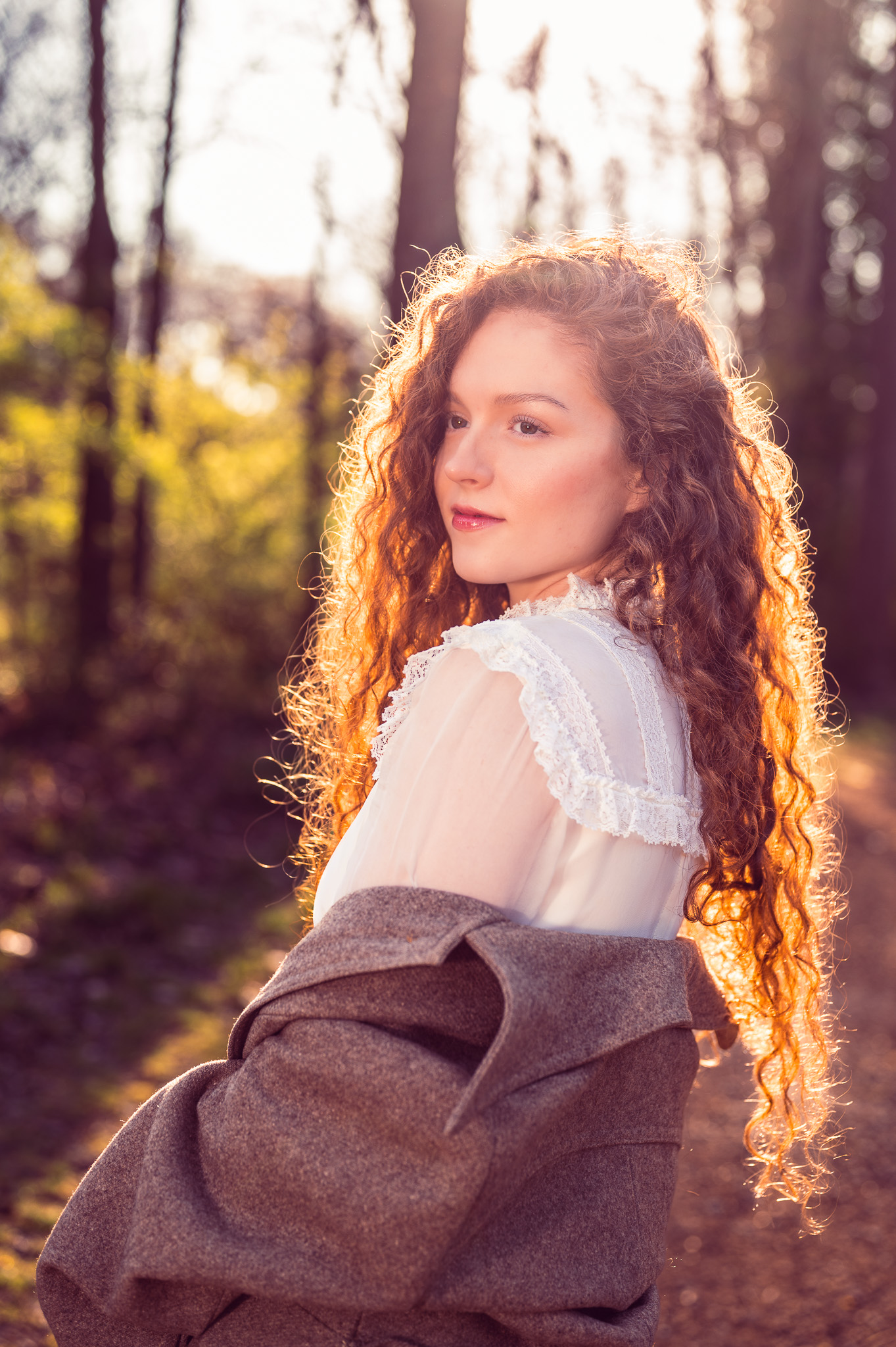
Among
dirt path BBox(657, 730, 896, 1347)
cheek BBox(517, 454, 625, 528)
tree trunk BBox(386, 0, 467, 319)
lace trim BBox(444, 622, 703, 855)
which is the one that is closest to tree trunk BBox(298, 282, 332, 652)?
tree trunk BBox(386, 0, 467, 319)

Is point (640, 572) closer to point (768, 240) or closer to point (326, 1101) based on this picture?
point (326, 1101)

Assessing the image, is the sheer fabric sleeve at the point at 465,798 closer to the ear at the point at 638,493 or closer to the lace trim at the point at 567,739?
the lace trim at the point at 567,739

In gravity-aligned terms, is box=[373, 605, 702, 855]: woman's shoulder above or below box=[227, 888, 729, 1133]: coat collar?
above

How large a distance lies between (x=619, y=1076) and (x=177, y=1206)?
0.58 m

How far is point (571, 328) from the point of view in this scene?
68.1 inches

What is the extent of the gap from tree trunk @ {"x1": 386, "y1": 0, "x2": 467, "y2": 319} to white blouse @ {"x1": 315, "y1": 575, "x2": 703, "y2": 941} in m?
3.14

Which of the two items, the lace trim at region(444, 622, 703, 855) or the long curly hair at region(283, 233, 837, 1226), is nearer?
the lace trim at region(444, 622, 703, 855)

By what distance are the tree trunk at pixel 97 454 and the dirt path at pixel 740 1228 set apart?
653cm

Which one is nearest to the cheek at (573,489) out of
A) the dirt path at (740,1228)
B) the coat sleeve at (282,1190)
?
the coat sleeve at (282,1190)

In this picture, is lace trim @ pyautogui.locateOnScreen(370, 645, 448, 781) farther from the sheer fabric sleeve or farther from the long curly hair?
the long curly hair

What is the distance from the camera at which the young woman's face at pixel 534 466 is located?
1.71 metres

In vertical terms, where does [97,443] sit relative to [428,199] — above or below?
below

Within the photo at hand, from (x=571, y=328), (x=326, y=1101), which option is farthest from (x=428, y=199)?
(x=326, y=1101)

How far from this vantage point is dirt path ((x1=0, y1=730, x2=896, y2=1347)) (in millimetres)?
3100
